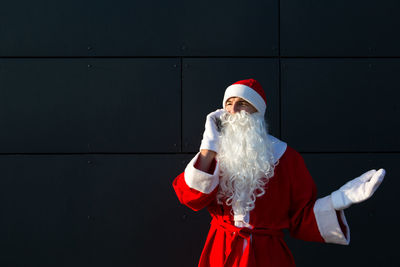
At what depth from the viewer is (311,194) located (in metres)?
2.26

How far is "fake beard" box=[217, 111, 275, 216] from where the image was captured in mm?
2154

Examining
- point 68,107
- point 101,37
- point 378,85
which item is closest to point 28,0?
point 101,37

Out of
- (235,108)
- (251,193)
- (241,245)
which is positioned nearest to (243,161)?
(251,193)

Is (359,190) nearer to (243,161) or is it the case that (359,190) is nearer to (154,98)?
(243,161)

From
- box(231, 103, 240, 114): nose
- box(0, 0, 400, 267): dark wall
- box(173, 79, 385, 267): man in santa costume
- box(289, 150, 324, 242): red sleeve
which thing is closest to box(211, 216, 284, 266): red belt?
box(173, 79, 385, 267): man in santa costume

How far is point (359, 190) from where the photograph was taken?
2.04 metres

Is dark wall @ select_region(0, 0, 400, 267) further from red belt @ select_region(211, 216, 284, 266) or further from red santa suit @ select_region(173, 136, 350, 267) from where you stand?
red belt @ select_region(211, 216, 284, 266)

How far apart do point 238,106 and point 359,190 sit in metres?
0.75

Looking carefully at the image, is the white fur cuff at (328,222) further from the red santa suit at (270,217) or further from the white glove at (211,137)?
the white glove at (211,137)

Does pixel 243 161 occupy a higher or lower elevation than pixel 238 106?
lower

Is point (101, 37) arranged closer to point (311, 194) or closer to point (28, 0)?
point (28, 0)

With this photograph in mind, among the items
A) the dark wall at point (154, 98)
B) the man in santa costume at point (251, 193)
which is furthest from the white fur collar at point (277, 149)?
the dark wall at point (154, 98)

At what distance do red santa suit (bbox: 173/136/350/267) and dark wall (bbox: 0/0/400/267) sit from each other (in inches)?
32.1

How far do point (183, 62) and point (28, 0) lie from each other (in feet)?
3.97
